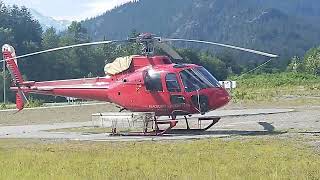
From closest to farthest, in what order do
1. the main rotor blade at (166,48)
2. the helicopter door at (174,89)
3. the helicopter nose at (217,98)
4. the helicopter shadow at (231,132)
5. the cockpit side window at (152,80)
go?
the helicopter shadow at (231,132), the main rotor blade at (166,48), the helicopter nose at (217,98), the helicopter door at (174,89), the cockpit side window at (152,80)

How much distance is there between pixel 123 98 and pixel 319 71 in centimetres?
12320

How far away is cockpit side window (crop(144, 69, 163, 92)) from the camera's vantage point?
23.3m

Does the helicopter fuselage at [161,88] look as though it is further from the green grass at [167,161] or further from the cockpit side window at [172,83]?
the green grass at [167,161]

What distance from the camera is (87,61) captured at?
382 ft

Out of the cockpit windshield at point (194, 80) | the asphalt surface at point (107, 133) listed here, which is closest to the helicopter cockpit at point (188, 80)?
the cockpit windshield at point (194, 80)

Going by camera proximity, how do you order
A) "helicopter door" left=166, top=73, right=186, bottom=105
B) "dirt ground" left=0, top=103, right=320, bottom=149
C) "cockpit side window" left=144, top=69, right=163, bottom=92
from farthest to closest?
"cockpit side window" left=144, top=69, right=163, bottom=92
"helicopter door" left=166, top=73, right=186, bottom=105
"dirt ground" left=0, top=103, right=320, bottom=149

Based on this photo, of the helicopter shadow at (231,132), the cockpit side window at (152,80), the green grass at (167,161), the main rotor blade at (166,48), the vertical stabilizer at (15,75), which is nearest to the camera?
the green grass at (167,161)

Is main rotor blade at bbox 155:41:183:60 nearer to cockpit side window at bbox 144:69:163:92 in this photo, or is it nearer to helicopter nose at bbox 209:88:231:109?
cockpit side window at bbox 144:69:163:92

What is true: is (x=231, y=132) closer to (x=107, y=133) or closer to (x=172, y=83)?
(x=172, y=83)

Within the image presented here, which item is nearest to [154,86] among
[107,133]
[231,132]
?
[107,133]

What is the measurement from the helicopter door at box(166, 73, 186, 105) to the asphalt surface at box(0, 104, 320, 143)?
1.33m

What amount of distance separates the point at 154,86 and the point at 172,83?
2.57ft

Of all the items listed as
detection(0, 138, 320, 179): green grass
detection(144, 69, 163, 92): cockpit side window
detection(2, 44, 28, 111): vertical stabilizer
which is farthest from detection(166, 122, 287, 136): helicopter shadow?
detection(2, 44, 28, 111): vertical stabilizer

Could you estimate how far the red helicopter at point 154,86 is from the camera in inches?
894
